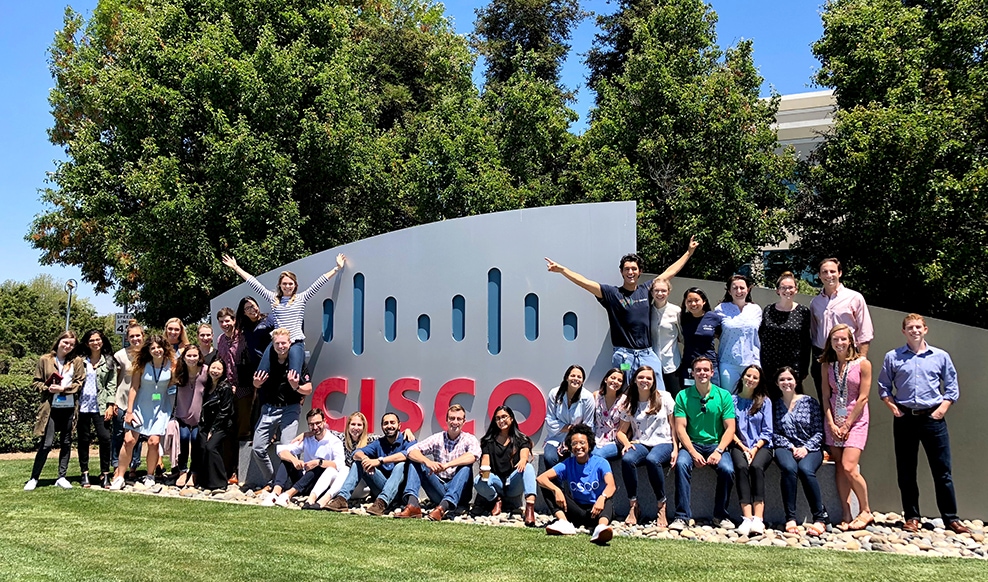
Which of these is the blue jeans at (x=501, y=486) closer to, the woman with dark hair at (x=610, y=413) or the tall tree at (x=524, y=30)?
the woman with dark hair at (x=610, y=413)

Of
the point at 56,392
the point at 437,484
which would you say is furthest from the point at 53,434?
the point at 437,484

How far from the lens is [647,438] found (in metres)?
6.73

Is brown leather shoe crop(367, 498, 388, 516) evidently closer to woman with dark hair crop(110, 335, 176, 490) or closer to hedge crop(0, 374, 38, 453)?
woman with dark hair crop(110, 335, 176, 490)

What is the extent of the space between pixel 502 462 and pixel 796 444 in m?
2.43

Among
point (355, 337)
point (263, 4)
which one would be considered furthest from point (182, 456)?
point (263, 4)

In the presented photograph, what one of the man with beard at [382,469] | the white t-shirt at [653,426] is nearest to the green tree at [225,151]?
the man with beard at [382,469]

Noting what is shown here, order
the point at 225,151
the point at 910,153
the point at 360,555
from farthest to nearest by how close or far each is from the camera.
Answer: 1. the point at 225,151
2. the point at 910,153
3. the point at 360,555

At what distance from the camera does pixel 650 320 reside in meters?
7.21

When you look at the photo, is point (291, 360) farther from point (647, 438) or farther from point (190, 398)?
point (647, 438)

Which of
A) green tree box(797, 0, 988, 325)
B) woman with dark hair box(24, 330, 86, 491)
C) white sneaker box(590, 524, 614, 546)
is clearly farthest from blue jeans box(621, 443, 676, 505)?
green tree box(797, 0, 988, 325)

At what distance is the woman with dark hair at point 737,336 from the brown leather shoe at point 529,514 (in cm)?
191

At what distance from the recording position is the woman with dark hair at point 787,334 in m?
6.94

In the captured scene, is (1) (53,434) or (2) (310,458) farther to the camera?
(1) (53,434)

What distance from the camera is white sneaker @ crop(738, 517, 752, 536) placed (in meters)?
6.19
